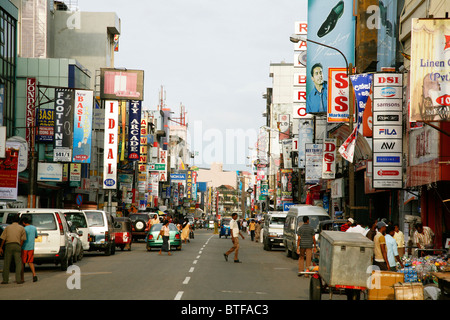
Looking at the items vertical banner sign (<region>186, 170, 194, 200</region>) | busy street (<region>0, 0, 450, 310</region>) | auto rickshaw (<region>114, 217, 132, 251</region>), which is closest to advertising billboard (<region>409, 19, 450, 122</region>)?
busy street (<region>0, 0, 450, 310</region>)

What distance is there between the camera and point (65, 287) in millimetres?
17125

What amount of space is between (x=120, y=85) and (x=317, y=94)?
2720cm

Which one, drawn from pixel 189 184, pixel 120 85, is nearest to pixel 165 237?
pixel 120 85

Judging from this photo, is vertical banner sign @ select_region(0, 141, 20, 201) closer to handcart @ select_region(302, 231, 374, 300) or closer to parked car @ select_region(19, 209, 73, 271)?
parked car @ select_region(19, 209, 73, 271)

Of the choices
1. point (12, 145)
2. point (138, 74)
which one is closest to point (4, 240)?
point (12, 145)

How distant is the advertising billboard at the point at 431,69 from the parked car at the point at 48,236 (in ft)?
36.6

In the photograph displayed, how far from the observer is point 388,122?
25.5m

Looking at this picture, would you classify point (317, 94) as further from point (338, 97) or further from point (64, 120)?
point (64, 120)

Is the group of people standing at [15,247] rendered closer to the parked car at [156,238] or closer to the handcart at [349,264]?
the handcart at [349,264]

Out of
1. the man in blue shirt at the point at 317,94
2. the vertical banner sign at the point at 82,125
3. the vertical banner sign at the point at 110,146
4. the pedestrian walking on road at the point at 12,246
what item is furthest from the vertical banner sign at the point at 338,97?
the vertical banner sign at the point at 110,146

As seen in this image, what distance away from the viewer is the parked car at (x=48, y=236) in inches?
871
